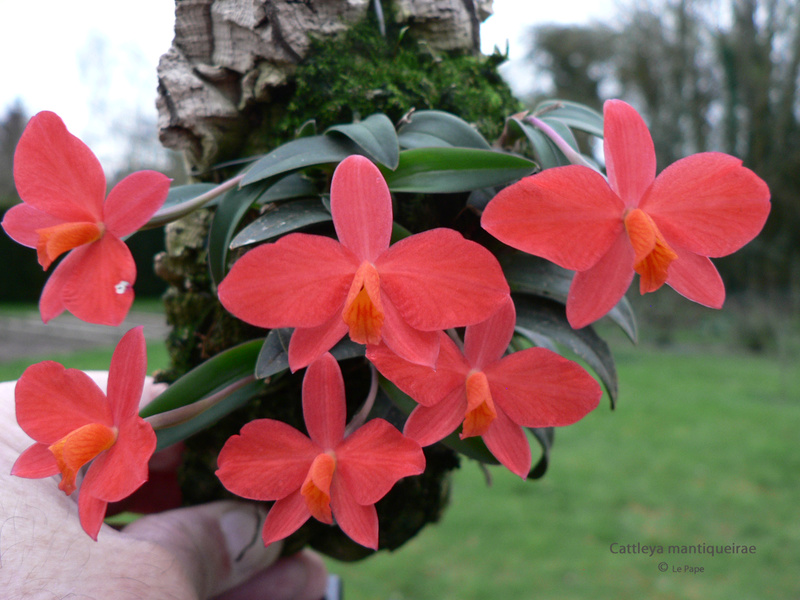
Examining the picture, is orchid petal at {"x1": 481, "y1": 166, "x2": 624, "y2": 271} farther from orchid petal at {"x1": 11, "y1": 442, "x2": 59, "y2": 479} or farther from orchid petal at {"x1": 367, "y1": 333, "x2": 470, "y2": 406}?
orchid petal at {"x1": 11, "y1": 442, "x2": 59, "y2": 479}

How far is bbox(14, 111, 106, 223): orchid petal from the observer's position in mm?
433

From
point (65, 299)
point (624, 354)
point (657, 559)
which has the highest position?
point (65, 299)

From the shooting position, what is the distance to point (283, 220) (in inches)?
21.2

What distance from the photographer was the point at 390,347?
38 cm

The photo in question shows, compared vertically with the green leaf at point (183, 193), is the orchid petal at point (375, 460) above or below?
below

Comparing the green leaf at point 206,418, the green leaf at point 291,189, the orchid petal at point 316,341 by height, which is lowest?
the green leaf at point 206,418

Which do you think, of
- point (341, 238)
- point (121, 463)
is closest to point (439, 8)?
point (341, 238)

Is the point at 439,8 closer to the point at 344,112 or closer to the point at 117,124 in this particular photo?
the point at 344,112

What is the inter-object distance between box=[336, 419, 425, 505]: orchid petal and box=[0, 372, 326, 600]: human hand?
273 millimetres

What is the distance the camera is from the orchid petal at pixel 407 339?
1.24 ft

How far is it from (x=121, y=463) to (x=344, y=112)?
49 centimetres

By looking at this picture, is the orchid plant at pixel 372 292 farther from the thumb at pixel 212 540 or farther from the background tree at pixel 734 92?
the background tree at pixel 734 92

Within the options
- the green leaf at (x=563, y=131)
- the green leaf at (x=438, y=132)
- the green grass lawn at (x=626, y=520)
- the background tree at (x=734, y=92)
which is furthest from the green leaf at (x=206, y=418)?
the background tree at (x=734, y=92)

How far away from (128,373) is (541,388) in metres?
0.34
